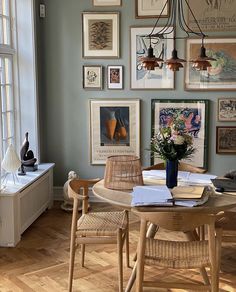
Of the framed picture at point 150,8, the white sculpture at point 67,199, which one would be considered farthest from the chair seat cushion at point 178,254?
the framed picture at point 150,8

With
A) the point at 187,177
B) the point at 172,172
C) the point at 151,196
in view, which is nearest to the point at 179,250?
the point at 151,196

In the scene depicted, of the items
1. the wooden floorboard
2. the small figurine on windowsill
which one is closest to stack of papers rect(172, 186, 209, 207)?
the wooden floorboard

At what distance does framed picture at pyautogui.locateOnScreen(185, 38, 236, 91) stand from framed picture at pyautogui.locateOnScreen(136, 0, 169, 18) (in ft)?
1.40

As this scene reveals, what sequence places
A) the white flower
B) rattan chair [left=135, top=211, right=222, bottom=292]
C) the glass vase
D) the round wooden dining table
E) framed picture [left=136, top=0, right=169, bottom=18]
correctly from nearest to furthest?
rattan chair [left=135, top=211, right=222, bottom=292], the round wooden dining table, the white flower, the glass vase, framed picture [left=136, top=0, right=169, bottom=18]

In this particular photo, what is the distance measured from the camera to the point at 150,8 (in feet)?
16.2

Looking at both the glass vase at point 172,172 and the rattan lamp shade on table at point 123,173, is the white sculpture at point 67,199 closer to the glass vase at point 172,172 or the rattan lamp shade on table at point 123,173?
the rattan lamp shade on table at point 123,173

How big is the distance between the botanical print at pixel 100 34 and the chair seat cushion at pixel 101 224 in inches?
89.7

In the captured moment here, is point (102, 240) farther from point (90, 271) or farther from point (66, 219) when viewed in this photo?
point (66, 219)

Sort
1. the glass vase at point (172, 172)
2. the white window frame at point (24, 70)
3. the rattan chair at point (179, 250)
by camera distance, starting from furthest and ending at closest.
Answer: the white window frame at point (24, 70) → the glass vase at point (172, 172) → the rattan chair at point (179, 250)

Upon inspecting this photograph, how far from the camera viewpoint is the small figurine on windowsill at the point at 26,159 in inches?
181

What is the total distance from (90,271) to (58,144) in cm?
210

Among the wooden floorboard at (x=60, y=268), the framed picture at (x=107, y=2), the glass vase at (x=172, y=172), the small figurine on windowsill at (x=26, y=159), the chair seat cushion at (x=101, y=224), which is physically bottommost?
the wooden floorboard at (x=60, y=268)

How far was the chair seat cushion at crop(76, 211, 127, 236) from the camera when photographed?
3.10 metres

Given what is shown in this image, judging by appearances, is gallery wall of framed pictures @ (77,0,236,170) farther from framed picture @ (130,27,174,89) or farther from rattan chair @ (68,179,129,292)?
rattan chair @ (68,179,129,292)
